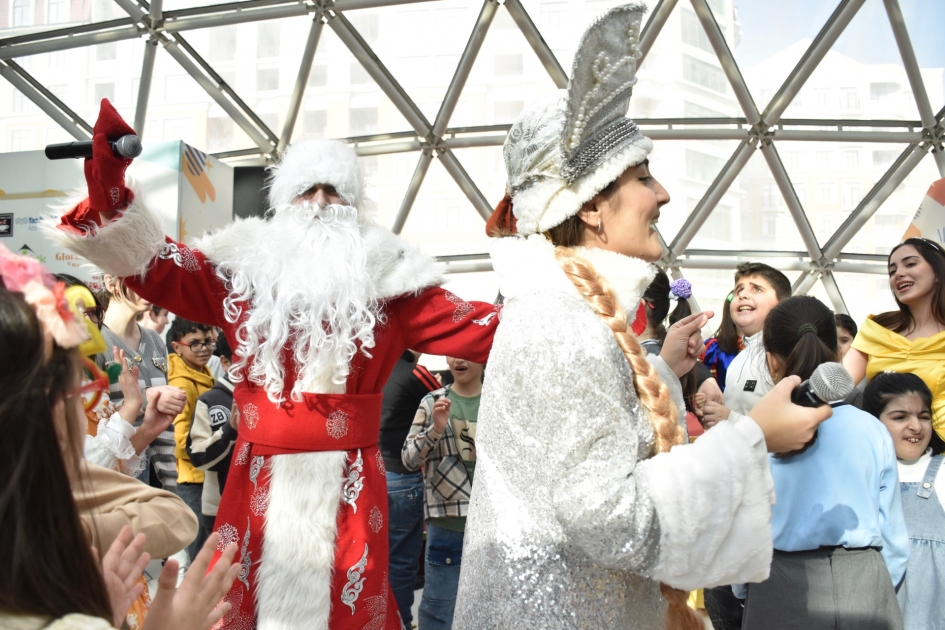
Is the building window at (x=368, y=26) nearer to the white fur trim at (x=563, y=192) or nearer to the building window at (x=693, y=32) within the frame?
the building window at (x=693, y=32)

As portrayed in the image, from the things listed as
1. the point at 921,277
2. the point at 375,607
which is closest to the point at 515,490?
the point at 375,607

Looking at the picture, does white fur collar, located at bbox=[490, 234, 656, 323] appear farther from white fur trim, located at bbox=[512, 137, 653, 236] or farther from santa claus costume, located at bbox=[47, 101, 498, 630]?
santa claus costume, located at bbox=[47, 101, 498, 630]

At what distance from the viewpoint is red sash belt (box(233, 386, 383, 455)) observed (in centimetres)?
218

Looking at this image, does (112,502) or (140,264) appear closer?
(112,502)

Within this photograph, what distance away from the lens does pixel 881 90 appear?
7238 millimetres

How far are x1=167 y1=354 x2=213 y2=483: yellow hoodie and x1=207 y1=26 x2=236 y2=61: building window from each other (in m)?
4.22

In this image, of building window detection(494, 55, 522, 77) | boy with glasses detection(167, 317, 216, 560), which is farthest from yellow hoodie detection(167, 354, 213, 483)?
building window detection(494, 55, 522, 77)

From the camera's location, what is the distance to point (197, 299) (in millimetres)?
2336

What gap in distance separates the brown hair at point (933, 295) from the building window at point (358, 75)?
5444 millimetres

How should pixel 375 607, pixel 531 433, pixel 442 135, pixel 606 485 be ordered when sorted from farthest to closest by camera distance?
pixel 442 135
pixel 375 607
pixel 531 433
pixel 606 485

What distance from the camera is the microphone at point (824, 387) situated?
54.1 inches

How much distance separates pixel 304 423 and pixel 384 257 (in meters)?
0.58

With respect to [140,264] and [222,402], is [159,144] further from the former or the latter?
[140,264]

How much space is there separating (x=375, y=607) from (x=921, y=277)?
2878 millimetres
